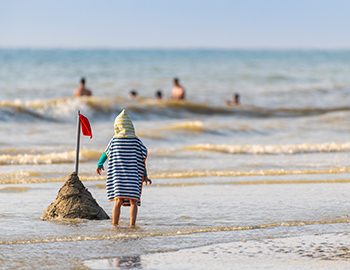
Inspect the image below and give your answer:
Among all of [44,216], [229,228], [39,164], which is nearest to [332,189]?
[229,228]

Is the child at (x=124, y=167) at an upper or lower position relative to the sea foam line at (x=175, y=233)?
upper

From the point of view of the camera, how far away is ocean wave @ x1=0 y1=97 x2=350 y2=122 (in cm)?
2031

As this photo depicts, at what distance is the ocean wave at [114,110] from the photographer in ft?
66.6

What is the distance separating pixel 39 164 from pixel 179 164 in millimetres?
2562

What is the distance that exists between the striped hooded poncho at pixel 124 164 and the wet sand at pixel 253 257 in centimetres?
119

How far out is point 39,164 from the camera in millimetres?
11641

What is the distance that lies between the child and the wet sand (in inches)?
45.5

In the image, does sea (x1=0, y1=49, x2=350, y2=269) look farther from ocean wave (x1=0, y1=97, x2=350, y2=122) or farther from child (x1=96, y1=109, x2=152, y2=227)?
child (x1=96, y1=109, x2=152, y2=227)

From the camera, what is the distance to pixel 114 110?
74.2 feet

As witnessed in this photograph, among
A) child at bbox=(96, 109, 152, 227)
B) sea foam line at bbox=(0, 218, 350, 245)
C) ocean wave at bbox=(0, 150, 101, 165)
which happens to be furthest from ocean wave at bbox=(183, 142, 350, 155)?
child at bbox=(96, 109, 152, 227)

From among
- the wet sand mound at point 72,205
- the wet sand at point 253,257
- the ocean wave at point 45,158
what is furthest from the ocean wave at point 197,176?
the wet sand at point 253,257

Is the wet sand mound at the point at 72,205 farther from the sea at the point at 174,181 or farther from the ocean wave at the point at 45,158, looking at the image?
the ocean wave at the point at 45,158

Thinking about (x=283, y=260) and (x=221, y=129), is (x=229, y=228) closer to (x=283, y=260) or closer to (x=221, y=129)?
(x=283, y=260)

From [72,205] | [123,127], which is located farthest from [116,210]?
[123,127]
